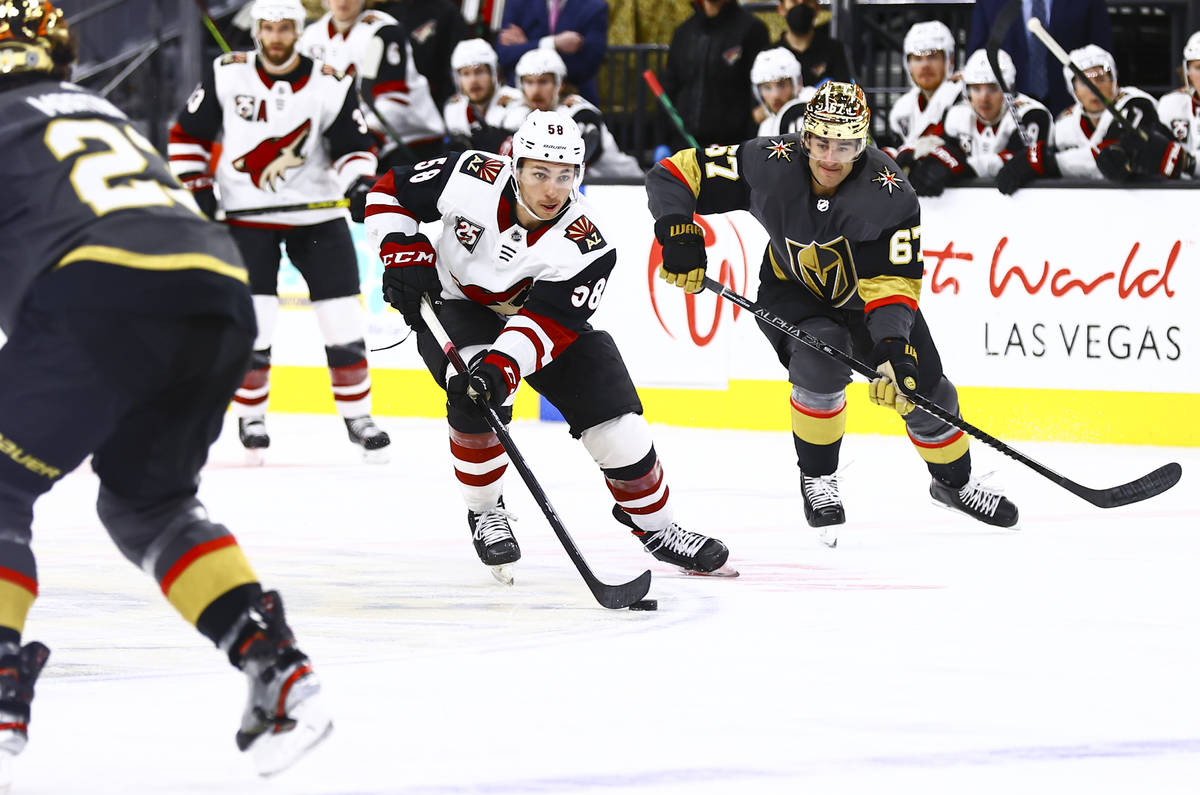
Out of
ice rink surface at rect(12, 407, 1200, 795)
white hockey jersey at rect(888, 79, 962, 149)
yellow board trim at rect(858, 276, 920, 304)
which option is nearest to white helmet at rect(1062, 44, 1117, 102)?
white hockey jersey at rect(888, 79, 962, 149)

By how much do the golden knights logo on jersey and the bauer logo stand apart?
191 centimetres

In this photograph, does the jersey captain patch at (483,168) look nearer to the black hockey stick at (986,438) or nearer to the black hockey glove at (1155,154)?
the black hockey stick at (986,438)

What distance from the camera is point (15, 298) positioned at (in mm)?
2396

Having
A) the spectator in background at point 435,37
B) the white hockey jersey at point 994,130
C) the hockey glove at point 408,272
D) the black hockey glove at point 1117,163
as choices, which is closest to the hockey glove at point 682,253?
the hockey glove at point 408,272

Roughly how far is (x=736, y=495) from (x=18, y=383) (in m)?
3.28

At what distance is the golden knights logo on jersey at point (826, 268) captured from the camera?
452 centimetres

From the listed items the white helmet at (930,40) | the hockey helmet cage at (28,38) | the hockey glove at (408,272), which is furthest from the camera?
the white helmet at (930,40)

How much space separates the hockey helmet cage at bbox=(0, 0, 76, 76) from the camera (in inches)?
97.1

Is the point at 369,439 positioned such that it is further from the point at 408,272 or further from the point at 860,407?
the point at 408,272

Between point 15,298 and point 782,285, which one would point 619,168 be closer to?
point 782,285

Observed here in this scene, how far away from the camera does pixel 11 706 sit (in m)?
2.34

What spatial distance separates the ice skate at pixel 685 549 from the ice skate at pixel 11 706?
6.18 ft

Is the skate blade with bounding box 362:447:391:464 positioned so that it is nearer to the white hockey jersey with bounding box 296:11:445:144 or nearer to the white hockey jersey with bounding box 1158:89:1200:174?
the white hockey jersey with bounding box 296:11:445:144

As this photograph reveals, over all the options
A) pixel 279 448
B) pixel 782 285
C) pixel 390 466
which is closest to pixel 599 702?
pixel 782 285
